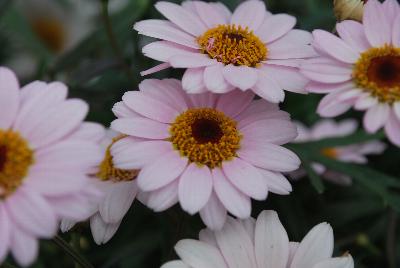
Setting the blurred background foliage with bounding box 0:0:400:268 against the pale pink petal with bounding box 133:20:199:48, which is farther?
the blurred background foliage with bounding box 0:0:400:268

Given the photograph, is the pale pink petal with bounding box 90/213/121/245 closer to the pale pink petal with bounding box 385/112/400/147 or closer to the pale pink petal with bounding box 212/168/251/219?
the pale pink petal with bounding box 212/168/251/219

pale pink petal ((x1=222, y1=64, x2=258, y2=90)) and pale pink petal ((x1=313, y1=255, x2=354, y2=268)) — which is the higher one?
pale pink petal ((x1=222, y1=64, x2=258, y2=90))

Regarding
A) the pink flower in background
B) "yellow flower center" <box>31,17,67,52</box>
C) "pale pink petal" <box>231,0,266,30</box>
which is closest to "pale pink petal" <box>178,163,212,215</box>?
"pale pink petal" <box>231,0,266,30</box>

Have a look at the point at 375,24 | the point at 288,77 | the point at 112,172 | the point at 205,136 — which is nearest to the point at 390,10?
the point at 375,24

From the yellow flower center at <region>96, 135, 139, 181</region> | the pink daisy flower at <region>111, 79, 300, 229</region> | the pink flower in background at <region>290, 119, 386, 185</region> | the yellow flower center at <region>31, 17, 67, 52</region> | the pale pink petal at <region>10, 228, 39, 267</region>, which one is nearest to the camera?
the pale pink petal at <region>10, 228, 39, 267</region>

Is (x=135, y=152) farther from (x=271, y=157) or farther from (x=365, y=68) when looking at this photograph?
(x=365, y=68)

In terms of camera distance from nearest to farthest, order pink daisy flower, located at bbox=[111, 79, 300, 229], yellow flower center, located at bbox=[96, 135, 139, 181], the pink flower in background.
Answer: pink daisy flower, located at bbox=[111, 79, 300, 229], yellow flower center, located at bbox=[96, 135, 139, 181], the pink flower in background

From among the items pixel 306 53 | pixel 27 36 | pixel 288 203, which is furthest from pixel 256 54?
pixel 27 36

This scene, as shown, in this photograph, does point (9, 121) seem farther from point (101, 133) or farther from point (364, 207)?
point (364, 207)

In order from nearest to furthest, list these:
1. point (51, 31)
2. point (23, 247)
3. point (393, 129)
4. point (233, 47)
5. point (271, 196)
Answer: point (23, 247) < point (393, 129) < point (233, 47) < point (271, 196) < point (51, 31)
